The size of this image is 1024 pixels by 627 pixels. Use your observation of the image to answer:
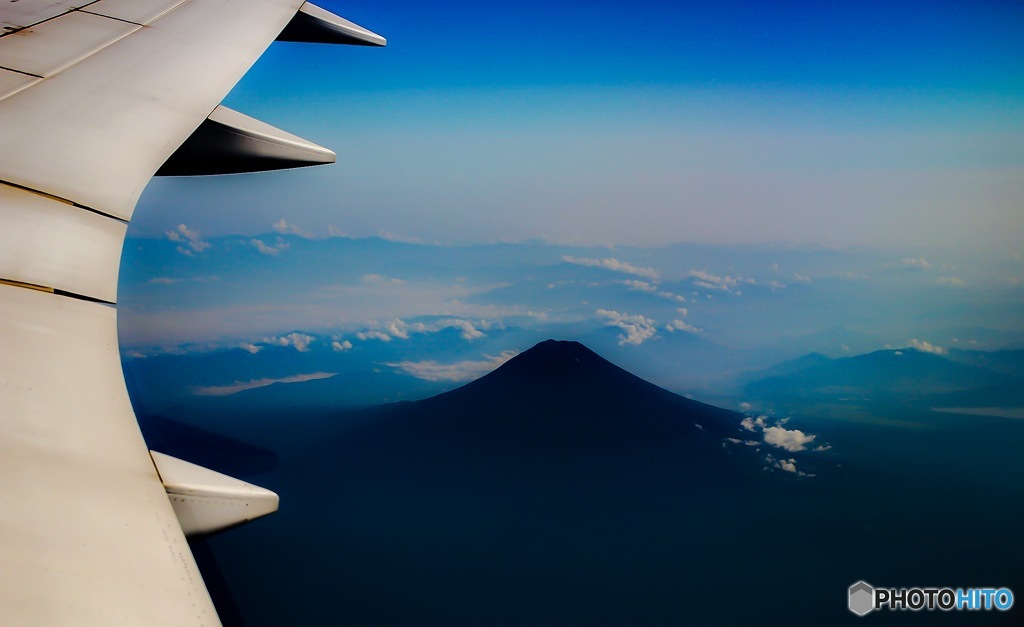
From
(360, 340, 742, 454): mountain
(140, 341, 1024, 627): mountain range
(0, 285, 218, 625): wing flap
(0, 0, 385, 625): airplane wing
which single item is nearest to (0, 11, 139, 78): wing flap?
(0, 0, 385, 625): airplane wing

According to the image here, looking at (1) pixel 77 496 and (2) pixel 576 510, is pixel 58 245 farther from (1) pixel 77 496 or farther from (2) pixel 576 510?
(2) pixel 576 510

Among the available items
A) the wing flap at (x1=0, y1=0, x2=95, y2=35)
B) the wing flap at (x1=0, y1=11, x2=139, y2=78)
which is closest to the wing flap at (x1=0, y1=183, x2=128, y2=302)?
the wing flap at (x1=0, y1=11, x2=139, y2=78)

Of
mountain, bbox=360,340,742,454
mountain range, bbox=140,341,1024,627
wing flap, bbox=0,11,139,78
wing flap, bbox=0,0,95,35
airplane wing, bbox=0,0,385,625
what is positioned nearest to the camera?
airplane wing, bbox=0,0,385,625

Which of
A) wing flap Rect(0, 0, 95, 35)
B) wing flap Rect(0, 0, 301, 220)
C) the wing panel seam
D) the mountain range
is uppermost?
wing flap Rect(0, 0, 95, 35)

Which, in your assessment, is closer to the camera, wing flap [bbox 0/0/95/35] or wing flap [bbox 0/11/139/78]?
wing flap [bbox 0/11/139/78]

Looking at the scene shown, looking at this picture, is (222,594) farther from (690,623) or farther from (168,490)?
(168,490)

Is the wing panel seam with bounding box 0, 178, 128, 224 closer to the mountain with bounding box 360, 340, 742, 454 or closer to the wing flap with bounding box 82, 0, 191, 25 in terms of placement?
the wing flap with bounding box 82, 0, 191, 25

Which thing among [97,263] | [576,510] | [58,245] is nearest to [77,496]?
[97,263]

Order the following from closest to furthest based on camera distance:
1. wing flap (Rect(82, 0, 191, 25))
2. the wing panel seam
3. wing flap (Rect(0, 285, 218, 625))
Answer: wing flap (Rect(0, 285, 218, 625))
the wing panel seam
wing flap (Rect(82, 0, 191, 25))

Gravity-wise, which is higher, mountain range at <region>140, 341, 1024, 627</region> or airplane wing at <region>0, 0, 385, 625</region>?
airplane wing at <region>0, 0, 385, 625</region>

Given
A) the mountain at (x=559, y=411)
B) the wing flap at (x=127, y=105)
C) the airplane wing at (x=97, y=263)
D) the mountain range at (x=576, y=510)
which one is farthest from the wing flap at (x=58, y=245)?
the mountain at (x=559, y=411)
